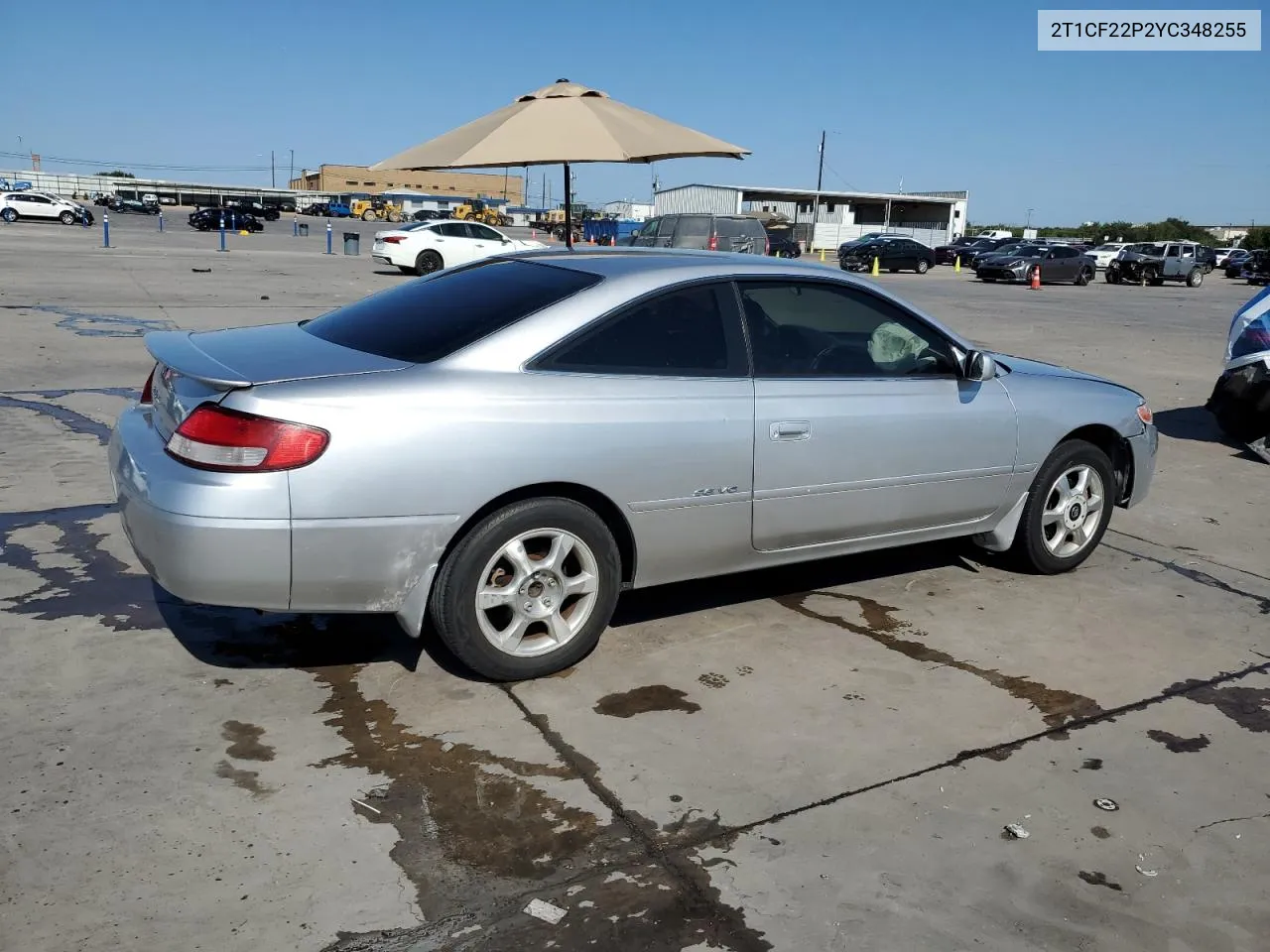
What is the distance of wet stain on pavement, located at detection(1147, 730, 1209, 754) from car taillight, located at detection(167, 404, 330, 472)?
116 inches

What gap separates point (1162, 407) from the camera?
1028 cm

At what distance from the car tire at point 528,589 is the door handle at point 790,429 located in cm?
78

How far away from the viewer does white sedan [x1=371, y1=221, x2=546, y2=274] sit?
82.2ft

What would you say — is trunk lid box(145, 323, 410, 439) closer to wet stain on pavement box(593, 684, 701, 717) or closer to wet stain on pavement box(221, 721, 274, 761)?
wet stain on pavement box(221, 721, 274, 761)

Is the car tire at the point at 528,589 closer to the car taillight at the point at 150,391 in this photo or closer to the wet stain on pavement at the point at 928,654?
the wet stain on pavement at the point at 928,654

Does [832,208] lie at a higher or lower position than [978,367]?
higher

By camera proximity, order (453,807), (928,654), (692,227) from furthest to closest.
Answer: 1. (692,227)
2. (928,654)
3. (453,807)

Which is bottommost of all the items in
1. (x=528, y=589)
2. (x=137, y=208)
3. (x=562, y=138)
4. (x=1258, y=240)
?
(x=528, y=589)

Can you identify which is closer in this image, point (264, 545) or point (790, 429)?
point (264, 545)

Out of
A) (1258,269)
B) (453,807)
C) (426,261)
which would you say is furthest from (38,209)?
(453,807)

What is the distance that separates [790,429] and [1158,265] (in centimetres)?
3972

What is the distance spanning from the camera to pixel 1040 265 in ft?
113

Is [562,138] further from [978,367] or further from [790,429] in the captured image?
[790,429]

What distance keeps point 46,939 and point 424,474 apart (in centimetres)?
161
